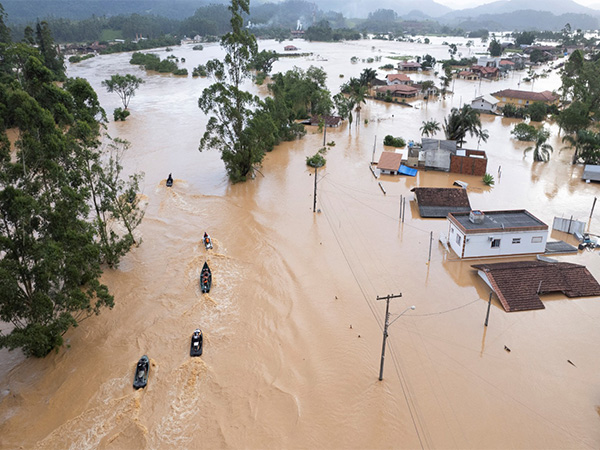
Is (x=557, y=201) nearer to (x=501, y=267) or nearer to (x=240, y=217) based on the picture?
(x=501, y=267)

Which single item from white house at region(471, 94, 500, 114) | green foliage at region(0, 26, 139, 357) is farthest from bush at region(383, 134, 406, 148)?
green foliage at region(0, 26, 139, 357)

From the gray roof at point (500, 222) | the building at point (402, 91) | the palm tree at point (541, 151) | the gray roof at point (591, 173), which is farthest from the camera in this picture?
the building at point (402, 91)

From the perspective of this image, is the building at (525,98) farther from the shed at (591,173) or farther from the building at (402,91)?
the shed at (591,173)

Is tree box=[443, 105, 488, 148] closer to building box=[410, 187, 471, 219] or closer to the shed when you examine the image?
the shed

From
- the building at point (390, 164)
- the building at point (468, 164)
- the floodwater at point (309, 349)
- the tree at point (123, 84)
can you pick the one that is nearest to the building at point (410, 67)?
the tree at point (123, 84)

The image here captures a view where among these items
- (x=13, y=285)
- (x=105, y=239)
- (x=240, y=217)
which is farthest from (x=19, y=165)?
(x=240, y=217)
